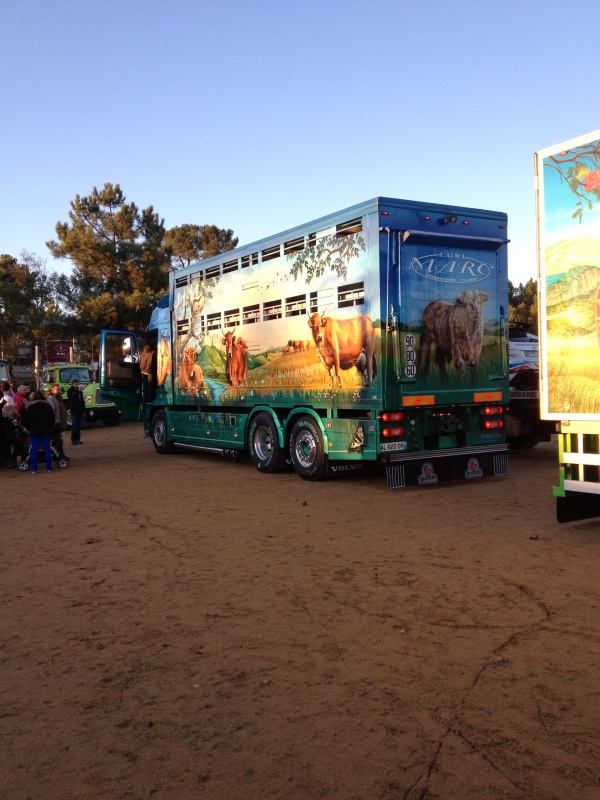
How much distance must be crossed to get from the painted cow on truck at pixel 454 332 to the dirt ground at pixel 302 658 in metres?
2.54

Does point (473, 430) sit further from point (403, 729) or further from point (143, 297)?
point (143, 297)

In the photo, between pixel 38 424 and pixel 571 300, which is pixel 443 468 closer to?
pixel 571 300

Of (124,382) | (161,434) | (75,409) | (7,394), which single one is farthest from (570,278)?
(75,409)

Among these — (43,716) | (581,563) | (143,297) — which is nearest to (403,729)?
(43,716)

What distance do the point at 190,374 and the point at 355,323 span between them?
231 inches

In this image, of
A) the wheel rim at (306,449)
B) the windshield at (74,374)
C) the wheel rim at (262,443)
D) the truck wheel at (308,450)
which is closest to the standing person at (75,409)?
the wheel rim at (262,443)

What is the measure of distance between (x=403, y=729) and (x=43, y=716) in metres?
1.77

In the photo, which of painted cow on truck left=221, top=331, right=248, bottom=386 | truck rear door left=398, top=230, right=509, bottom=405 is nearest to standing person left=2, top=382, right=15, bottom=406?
painted cow on truck left=221, top=331, right=248, bottom=386

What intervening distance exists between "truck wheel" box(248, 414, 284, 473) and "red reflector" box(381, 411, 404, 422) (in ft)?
9.41

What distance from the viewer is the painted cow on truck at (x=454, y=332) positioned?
11.2m

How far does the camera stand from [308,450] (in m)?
12.6

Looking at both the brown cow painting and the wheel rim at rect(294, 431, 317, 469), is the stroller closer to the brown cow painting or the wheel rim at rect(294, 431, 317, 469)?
the brown cow painting

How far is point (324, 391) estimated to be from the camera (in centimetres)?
1185

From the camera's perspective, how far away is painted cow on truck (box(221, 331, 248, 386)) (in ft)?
46.4
